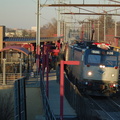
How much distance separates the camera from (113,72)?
2000 cm

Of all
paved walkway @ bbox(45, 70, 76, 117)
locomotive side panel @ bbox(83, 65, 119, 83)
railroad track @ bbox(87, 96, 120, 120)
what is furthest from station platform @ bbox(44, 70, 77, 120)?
locomotive side panel @ bbox(83, 65, 119, 83)

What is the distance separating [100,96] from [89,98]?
4.21 ft

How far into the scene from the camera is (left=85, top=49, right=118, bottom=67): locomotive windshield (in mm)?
20047

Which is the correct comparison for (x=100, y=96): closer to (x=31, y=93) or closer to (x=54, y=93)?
(x=54, y=93)

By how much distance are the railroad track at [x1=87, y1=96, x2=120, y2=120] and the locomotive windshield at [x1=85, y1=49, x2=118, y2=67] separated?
212 cm

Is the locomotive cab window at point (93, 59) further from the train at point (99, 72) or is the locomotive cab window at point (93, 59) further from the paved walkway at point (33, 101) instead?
the paved walkway at point (33, 101)

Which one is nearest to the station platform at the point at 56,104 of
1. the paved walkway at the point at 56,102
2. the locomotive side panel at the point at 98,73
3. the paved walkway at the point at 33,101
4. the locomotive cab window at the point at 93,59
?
the paved walkway at the point at 56,102

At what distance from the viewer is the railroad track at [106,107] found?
1608cm

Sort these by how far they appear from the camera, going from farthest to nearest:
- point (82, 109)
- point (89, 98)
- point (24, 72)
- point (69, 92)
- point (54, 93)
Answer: point (24, 72) → point (54, 93) → point (89, 98) → point (69, 92) → point (82, 109)

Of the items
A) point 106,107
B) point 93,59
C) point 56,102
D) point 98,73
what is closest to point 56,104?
point 56,102

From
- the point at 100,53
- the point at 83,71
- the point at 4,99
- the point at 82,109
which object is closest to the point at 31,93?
the point at 4,99

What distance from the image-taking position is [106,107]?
1816 centimetres

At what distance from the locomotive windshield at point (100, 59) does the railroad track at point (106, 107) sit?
2122 millimetres

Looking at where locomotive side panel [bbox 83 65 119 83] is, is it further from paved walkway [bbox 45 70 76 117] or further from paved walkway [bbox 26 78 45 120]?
paved walkway [bbox 26 78 45 120]
